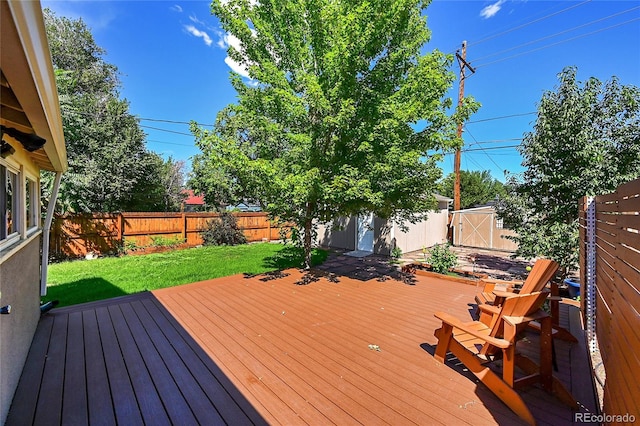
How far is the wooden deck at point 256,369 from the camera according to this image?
2273 mm

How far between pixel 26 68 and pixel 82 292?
5721 mm

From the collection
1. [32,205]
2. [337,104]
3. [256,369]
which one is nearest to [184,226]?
[32,205]

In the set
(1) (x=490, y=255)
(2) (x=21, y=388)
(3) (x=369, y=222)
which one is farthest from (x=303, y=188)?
(1) (x=490, y=255)

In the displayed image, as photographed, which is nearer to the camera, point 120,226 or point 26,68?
point 26,68

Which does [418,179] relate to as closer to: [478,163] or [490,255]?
[490,255]

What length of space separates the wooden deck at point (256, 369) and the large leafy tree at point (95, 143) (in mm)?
7096

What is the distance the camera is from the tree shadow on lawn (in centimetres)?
514

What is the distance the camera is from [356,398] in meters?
2.45

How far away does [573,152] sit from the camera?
5777 mm

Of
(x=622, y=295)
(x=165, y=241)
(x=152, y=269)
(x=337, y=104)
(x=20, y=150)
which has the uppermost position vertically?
(x=337, y=104)

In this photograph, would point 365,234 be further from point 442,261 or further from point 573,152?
point 573,152

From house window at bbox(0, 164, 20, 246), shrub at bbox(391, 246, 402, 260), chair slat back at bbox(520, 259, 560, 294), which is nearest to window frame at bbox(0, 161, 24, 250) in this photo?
house window at bbox(0, 164, 20, 246)

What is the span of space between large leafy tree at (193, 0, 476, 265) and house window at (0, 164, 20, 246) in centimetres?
289

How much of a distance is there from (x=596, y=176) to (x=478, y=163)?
20.8m
